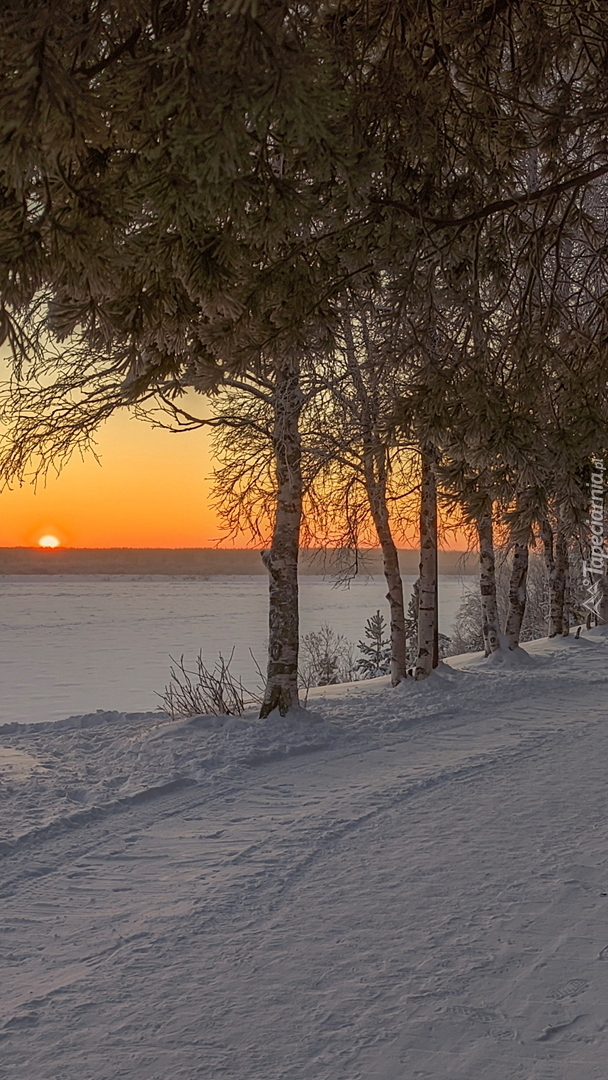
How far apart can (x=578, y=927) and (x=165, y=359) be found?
3.74 metres

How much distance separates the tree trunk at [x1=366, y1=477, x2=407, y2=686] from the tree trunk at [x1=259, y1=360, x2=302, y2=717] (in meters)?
2.15

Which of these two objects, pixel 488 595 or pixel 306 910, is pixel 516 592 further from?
pixel 306 910

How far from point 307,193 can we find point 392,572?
420 inches

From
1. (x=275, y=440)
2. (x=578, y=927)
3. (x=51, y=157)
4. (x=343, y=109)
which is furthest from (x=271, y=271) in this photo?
(x=275, y=440)

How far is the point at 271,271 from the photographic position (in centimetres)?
448

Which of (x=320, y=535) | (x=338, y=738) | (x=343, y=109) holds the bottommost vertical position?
(x=338, y=738)

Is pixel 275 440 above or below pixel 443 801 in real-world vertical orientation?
above

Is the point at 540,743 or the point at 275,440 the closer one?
the point at 540,743

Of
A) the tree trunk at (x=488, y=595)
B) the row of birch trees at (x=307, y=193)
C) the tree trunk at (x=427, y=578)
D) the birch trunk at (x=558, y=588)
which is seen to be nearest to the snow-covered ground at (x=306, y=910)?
the row of birch trees at (x=307, y=193)

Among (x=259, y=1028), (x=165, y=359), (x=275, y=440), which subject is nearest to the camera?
(x=259, y=1028)

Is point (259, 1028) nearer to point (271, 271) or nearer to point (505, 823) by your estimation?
point (505, 823)

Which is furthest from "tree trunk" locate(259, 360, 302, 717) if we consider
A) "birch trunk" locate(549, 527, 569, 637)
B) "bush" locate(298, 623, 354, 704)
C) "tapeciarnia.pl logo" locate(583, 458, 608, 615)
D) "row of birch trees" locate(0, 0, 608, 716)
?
"bush" locate(298, 623, 354, 704)

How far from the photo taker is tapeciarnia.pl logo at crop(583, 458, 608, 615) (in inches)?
259

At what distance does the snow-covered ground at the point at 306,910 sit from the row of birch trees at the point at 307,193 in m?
2.34
